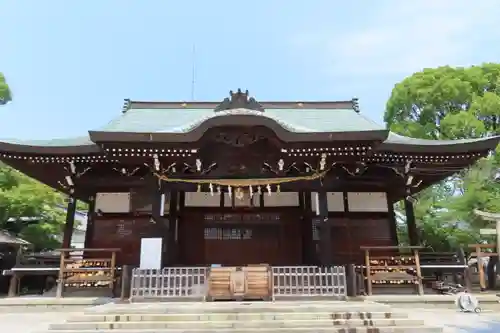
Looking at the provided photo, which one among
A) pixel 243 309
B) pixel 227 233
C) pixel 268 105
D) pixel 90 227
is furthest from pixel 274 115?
pixel 90 227

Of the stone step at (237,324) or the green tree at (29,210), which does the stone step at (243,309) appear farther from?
the green tree at (29,210)

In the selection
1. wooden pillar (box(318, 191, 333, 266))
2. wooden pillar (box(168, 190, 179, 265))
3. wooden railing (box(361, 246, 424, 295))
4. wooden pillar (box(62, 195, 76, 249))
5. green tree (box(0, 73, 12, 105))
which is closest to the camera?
wooden railing (box(361, 246, 424, 295))

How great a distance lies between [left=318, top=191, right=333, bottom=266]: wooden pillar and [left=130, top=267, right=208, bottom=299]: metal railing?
10.0ft

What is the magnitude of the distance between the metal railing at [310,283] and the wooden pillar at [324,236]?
0.68m

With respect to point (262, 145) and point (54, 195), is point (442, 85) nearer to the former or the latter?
point (262, 145)

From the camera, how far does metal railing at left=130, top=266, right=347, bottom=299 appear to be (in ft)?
29.7

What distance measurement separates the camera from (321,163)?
10.2 m

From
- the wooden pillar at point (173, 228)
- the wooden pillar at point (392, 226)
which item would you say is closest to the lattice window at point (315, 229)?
the wooden pillar at point (392, 226)

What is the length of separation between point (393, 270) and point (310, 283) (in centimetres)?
238

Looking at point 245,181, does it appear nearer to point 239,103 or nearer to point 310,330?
point 239,103

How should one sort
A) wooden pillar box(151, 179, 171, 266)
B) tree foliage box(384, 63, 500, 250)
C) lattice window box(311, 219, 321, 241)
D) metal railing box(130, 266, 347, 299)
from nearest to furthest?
metal railing box(130, 266, 347, 299), wooden pillar box(151, 179, 171, 266), lattice window box(311, 219, 321, 241), tree foliage box(384, 63, 500, 250)

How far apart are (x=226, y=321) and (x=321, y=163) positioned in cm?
481

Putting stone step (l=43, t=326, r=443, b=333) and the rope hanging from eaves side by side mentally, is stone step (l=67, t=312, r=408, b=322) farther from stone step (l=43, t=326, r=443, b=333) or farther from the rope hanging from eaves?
the rope hanging from eaves

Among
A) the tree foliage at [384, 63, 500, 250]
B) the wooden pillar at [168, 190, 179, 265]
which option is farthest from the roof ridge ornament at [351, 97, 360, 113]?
the wooden pillar at [168, 190, 179, 265]
